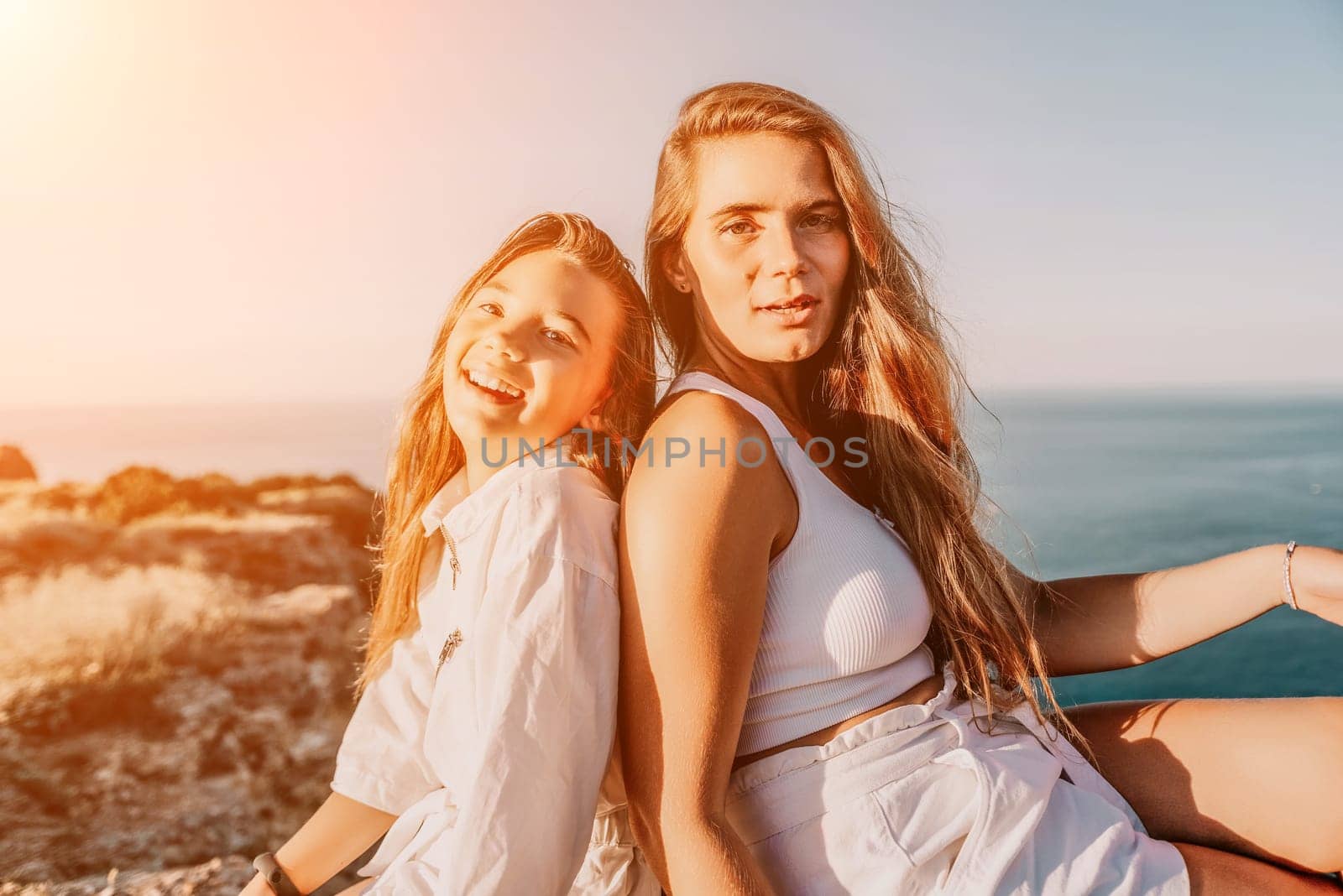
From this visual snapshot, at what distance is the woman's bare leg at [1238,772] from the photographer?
5.35ft

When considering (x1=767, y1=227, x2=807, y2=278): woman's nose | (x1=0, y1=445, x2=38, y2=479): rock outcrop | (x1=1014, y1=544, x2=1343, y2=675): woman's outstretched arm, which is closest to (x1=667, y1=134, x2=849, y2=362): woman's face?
(x1=767, y1=227, x2=807, y2=278): woman's nose

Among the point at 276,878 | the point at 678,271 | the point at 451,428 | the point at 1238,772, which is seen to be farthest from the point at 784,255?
the point at 276,878

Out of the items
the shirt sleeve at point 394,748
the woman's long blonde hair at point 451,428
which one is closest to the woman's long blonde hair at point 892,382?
the woman's long blonde hair at point 451,428

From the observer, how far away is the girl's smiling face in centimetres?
161

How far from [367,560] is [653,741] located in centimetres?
339

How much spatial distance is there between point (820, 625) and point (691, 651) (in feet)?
0.87

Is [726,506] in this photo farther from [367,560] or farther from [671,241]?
[367,560]

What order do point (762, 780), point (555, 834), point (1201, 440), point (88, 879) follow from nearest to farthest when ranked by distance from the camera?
point (555, 834), point (762, 780), point (88, 879), point (1201, 440)

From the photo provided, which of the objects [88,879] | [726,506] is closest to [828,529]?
[726,506]

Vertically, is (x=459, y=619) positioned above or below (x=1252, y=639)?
above

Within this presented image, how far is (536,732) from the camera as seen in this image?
1.23 metres

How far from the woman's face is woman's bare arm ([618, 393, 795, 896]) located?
380mm

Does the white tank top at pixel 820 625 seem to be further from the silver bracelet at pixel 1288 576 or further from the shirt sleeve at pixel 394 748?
the silver bracelet at pixel 1288 576

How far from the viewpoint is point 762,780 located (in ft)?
4.69
